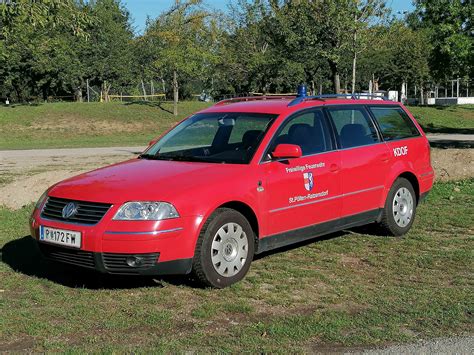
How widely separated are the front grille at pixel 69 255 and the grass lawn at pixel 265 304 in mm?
283

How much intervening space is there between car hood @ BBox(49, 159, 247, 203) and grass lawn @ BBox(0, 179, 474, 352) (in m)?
0.87

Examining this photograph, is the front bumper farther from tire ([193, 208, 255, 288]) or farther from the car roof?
the car roof

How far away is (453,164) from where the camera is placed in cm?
1279

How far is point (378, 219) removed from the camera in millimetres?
7234

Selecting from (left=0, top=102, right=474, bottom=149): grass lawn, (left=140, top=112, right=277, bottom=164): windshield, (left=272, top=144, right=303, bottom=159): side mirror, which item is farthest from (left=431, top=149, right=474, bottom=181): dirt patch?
(left=0, top=102, right=474, bottom=149): grass lawn

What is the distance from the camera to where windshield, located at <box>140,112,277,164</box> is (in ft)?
19.7

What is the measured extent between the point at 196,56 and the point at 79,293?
2937 centimetres

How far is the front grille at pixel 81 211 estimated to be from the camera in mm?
5082

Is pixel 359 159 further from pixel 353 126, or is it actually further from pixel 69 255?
pixel 69 255

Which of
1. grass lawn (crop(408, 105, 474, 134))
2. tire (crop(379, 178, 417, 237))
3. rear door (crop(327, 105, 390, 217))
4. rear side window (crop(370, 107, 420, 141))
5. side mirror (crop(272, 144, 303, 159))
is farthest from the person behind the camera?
grass lawn (crop(408, 105, 474, 134))

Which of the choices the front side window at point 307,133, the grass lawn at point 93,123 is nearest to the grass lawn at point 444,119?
the grass lawn at point 93,123

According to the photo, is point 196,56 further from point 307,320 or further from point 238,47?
point 307,320

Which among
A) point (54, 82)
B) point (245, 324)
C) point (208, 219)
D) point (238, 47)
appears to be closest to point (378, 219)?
point (208, 219)

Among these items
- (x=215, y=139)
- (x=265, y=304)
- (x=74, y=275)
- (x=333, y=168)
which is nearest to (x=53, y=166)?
(x=215, y=139)
